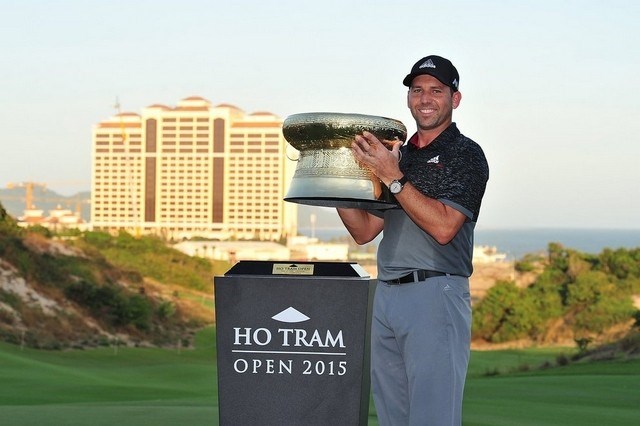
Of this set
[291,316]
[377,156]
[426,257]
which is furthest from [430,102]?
[291,316]

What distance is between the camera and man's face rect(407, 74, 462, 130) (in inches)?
142

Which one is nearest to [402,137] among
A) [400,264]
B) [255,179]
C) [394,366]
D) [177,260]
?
[400,264]

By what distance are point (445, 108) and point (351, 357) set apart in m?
0.90

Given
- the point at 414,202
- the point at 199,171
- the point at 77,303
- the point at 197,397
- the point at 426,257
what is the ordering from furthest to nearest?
the point at 199,171, the point at 77,303, the point at 197,397, the point at 426,257, the point at 414,202

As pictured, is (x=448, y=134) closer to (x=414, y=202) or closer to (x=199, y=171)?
(x=414, y=202)

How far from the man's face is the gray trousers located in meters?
0.49

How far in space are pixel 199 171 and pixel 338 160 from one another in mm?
185344

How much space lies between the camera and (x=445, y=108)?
11.8 ft

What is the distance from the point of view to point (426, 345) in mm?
3496

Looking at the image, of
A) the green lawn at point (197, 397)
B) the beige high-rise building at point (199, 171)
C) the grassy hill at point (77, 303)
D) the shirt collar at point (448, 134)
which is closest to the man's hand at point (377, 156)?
the shirt collar at point (448, 134)

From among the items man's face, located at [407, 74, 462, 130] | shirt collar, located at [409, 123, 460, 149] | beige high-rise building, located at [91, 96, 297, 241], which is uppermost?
man's face, located at [407, 74, 462, 130]

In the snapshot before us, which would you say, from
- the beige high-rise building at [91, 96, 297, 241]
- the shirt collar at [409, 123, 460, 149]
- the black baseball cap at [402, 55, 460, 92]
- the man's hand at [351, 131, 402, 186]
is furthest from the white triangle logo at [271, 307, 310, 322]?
the beige high-rise building at [91, 96, 297, 241]

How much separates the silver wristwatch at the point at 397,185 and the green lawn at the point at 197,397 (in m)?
4.05

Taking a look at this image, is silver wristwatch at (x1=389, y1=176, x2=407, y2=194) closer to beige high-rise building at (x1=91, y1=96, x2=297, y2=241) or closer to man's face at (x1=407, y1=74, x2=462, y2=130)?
man's face at (x1=407, y1=74, x2=462, y2=130)
